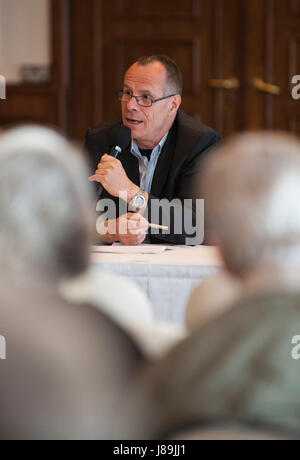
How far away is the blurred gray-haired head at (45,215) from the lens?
3.57 ft

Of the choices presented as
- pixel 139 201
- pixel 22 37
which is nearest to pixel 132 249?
pixel 139 201

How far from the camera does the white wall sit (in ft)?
16.6

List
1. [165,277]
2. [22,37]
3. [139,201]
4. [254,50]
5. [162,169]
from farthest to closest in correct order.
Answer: [22,37] → [254,50] → [162,169] → [139,201] → [165,277]

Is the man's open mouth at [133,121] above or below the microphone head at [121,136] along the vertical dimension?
above

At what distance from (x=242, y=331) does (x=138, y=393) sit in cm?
18

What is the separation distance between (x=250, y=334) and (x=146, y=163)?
221 centimetres

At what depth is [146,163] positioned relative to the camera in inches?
124

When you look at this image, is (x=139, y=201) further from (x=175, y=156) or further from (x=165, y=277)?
(x=165, y=277)

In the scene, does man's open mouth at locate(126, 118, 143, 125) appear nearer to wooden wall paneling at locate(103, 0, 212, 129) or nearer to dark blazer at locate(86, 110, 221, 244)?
dark blazer at locate(86, 110, 221, 244)

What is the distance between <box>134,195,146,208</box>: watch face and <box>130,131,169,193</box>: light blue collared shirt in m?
0.39

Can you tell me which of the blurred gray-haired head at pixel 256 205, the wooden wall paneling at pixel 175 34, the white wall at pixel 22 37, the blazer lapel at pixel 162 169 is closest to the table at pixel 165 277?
the blazer lapel at pixel 162 169

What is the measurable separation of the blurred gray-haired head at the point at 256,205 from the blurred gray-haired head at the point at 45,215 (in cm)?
21

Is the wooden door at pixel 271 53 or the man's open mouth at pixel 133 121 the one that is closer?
the man's open mouth at pixel 133 121

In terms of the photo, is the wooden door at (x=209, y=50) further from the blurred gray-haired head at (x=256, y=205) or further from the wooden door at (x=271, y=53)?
the blurred gray-haired head at (x=256, y=205)
